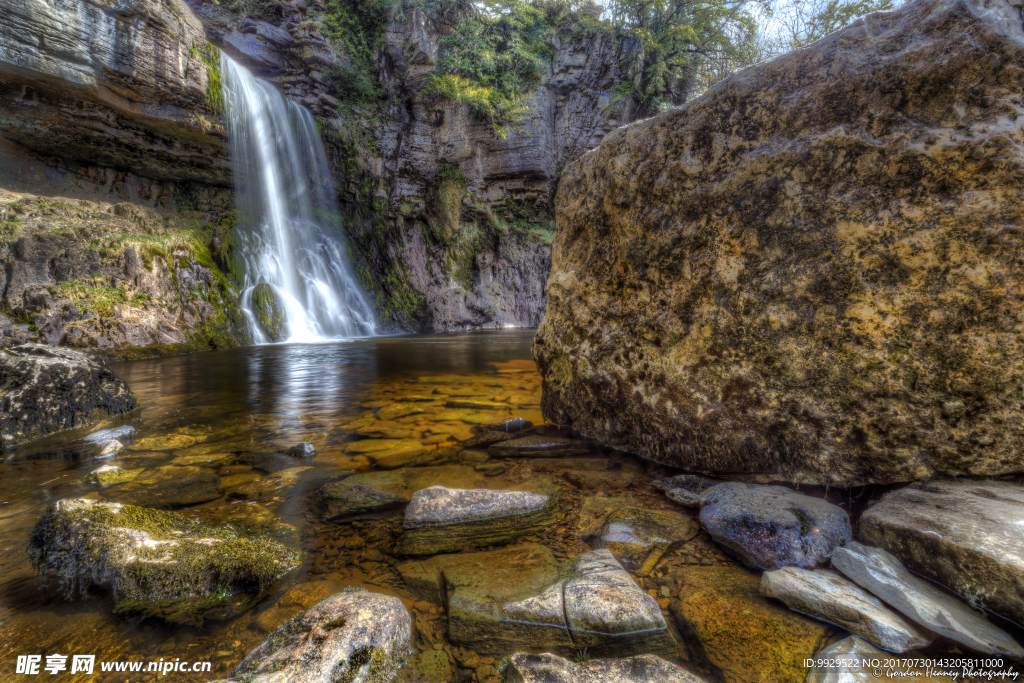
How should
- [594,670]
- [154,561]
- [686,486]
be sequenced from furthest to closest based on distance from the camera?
[686,486] → [154,561] → [594,670]

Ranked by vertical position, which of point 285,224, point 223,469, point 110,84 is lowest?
point 223,469

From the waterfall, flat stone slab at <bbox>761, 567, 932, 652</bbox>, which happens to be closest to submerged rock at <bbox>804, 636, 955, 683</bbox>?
flat stone slab at <bbox>761, 567, 932, 652</bbox>

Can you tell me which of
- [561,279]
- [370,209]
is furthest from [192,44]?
[561,279]

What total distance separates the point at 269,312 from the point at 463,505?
12.1 meters

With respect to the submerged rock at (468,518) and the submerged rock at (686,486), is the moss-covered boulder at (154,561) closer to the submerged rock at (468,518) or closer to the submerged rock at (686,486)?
the submerged rock at (468,518)

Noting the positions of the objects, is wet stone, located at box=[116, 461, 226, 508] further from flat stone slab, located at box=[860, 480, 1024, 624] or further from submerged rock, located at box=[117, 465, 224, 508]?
flat stone slab, located at box=[860, 480, 1024, 624]

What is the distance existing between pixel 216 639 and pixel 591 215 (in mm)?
2817

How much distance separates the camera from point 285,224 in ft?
→ 46.2

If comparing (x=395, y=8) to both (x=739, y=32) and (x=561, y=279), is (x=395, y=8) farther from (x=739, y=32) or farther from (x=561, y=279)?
(x=561, y=279)

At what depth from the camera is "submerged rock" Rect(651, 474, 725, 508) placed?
203cm

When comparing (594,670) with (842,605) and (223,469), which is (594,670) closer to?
(842,605)

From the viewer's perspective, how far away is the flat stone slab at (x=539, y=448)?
9.00ft

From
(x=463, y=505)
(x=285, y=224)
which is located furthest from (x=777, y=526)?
(x=285, y=224)

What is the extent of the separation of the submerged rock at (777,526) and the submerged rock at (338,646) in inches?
52.3
